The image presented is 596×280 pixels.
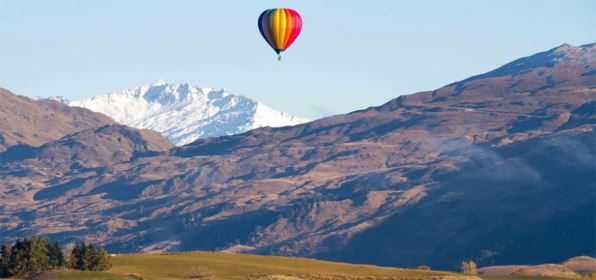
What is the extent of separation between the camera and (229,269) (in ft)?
442

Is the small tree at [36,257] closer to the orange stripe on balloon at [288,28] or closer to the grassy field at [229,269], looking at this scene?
the grassy field at [229,269]

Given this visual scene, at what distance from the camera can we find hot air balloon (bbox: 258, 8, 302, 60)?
175750 mm

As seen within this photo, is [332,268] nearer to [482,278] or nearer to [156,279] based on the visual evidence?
[482,278]

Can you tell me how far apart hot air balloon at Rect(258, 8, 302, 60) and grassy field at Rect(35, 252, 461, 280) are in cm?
3361

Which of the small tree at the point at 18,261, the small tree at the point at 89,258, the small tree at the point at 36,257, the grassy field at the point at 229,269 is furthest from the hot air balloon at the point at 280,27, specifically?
the small tree at the point at 18,261

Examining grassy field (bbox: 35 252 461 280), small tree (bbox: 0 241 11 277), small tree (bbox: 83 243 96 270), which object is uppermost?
small tree (bbox: 0 241 11 277)

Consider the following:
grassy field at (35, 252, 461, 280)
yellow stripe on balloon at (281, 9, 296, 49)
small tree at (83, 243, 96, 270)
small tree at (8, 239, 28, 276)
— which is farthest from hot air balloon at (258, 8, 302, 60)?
small tree at (8, 239, 28, 276)

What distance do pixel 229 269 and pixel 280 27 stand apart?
50.0 meters

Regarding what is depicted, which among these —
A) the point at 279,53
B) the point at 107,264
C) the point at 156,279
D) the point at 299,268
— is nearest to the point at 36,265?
the point at 107,264

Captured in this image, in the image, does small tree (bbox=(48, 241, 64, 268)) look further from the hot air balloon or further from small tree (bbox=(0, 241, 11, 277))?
the hot air balloon

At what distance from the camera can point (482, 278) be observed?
449ft

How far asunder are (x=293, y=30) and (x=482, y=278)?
52.8m

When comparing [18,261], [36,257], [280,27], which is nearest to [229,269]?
[36,257]

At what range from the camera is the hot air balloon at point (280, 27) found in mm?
175750
